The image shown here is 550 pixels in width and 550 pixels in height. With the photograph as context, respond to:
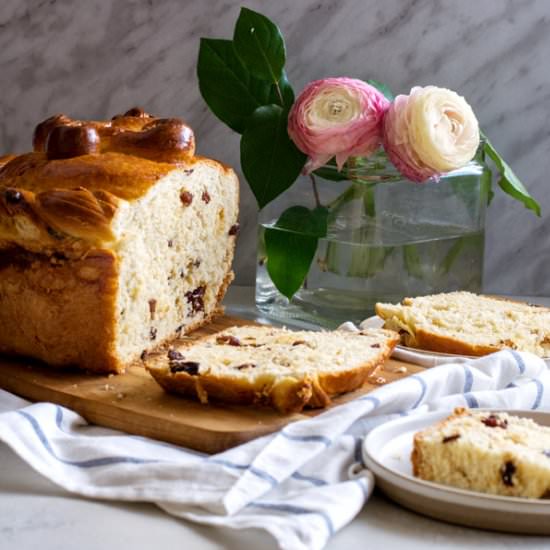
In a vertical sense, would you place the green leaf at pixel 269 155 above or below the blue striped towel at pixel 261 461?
above

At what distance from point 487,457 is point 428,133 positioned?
3.82 feet

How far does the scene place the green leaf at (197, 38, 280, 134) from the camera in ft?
9.50

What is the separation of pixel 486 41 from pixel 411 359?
1292mm

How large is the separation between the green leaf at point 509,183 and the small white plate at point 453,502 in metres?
1.46

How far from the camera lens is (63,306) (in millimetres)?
2217

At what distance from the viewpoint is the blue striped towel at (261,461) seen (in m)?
1.57

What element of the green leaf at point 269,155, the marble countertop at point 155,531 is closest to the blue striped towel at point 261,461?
the marble countertop at point 155,531

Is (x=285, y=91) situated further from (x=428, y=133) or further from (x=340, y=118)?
(x=428, y=133)

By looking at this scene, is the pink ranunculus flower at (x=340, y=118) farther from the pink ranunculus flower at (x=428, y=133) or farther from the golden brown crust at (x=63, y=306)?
the golden brown crust at (x=63, y=306)

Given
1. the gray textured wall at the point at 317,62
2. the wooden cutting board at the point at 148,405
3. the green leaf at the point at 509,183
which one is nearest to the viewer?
the wooden cutting board at the point at 148,405

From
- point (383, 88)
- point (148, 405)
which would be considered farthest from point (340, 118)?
point (148, 405)

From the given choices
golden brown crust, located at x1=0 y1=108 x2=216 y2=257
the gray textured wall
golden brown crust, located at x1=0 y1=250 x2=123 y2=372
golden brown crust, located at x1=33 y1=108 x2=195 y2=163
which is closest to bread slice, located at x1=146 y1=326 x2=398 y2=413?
golden brown crust, located at x1=0 y1=250 x2=123 y2=372

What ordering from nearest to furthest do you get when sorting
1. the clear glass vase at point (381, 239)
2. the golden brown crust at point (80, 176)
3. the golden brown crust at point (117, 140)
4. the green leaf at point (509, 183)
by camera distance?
the golden brown crust at point (80, 176) < the golden brown crust at point (117, 140) < the clear glass vase at point (381, 239) < the green leaf at point (509, 183)

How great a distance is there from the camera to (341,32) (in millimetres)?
3252
